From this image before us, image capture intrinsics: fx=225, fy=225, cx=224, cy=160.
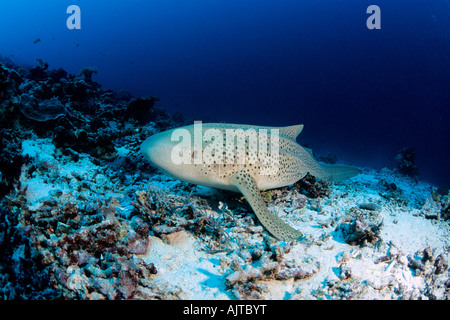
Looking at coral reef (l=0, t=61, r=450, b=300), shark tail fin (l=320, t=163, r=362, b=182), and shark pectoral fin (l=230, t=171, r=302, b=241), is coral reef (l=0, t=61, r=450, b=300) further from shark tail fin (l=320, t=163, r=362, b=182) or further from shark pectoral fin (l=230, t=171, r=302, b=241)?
shark tail fin (l=320, t=163, r=362, b=182)

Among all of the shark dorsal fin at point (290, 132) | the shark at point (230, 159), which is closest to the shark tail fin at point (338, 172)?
the shark dorsal fin at point (290, 132)

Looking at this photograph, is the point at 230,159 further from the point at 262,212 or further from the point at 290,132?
the point at 290,132

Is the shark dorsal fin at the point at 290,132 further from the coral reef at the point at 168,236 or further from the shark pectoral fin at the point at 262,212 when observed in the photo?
the shark pectoral fin at the point at 262,212

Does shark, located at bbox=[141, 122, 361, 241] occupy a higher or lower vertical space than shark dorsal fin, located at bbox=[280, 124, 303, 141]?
lower

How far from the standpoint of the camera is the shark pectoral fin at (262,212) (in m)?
3.43

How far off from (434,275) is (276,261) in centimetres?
212

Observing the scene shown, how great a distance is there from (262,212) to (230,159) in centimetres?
106

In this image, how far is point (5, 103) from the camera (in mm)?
4844

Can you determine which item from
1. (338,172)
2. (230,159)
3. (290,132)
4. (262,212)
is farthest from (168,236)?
(338,172)

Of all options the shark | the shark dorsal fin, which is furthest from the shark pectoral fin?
the shark dorsal fin

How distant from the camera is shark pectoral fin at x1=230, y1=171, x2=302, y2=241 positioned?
135 inches

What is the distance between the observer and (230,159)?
13.1 ft

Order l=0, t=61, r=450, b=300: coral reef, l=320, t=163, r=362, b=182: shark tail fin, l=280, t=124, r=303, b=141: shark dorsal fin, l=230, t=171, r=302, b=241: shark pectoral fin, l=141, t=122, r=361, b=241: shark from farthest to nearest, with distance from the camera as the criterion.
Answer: l=320, t=163, r=362, b=182: shark tail fin → l=280, t=124, r=303, b=141: shark dorsal fin → l=141, t=122, r=361, b=241: shark → l=230, t=171, r=302, b=241: shark pectoral fin → l=0, t=61, r=450, b=300: coral reef

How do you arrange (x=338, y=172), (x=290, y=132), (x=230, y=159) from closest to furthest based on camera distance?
1. (x=230, y=159)
2. (x=290, y=132)
3. (x=338, y=172)
